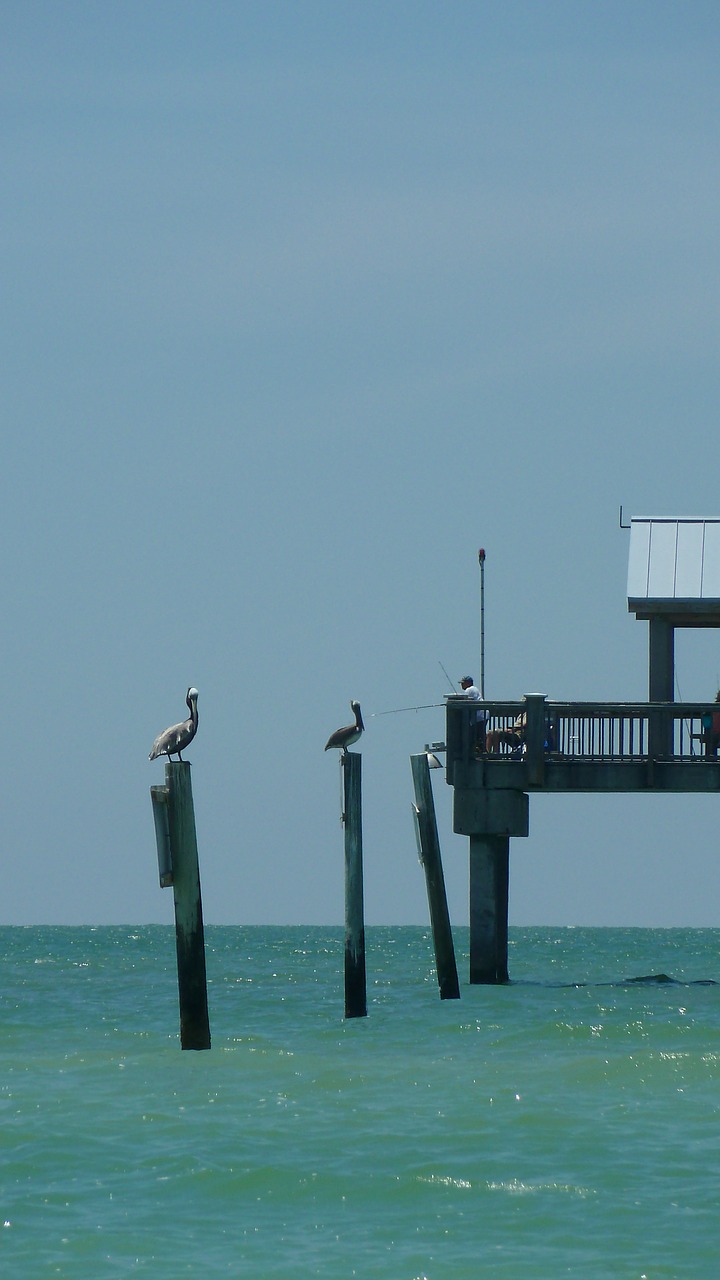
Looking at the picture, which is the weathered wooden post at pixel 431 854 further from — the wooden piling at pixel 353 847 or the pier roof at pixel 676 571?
the pier roof at pixel 676 571

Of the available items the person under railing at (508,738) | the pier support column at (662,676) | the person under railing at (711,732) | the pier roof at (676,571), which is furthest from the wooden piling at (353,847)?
the pier roof at (676,571)

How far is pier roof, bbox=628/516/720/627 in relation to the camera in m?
27.0

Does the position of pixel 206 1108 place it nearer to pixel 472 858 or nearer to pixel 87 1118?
pixel 87 1118

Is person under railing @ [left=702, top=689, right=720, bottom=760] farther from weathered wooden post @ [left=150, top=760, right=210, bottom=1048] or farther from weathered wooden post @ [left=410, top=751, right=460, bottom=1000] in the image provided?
weathered wooden post @ [left=150, top=760, right=210, bottom=1048]

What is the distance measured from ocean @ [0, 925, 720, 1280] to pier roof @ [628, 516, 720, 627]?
19.4 ft

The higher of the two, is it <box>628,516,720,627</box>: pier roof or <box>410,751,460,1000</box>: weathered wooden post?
<box>628,516,720,627</box>: pier roof

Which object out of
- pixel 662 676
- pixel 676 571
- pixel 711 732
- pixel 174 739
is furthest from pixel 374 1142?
pixel 676 571

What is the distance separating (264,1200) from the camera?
14547 millimetres

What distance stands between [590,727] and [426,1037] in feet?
18.5

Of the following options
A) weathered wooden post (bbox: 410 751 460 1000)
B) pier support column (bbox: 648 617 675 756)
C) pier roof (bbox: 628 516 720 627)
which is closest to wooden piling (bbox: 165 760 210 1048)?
weathered wooden post (bbox: 410 751 460 1000)

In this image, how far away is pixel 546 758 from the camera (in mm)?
26188

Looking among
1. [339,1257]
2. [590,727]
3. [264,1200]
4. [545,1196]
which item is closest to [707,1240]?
[545,1196]

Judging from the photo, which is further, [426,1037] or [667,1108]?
[426,1037]

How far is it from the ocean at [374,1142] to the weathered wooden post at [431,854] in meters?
1.09
